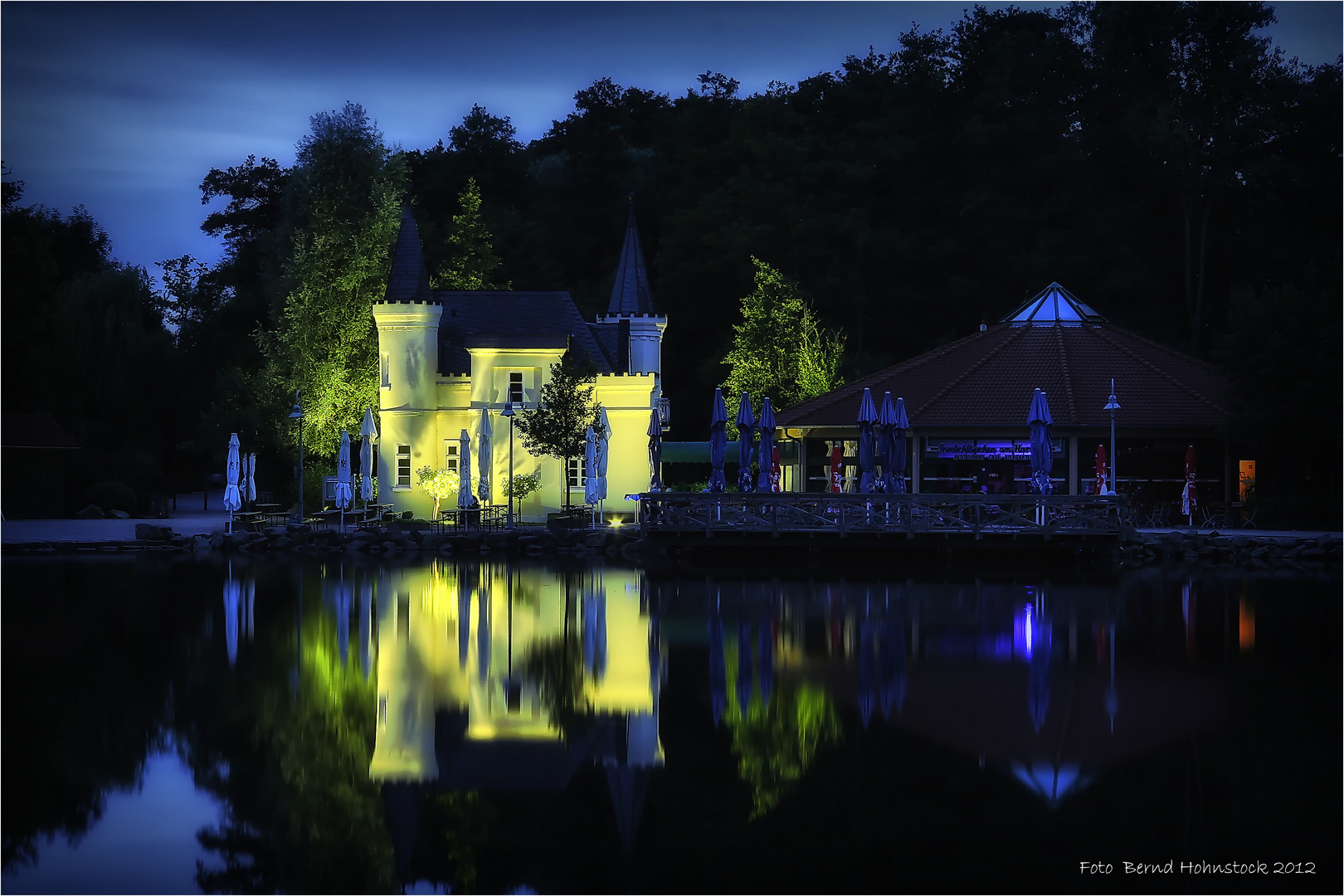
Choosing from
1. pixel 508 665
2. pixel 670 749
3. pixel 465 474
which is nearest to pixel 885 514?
pixel 465 474

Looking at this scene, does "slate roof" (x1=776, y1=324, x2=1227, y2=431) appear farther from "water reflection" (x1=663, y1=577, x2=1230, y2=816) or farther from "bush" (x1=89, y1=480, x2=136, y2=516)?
"bush" (x1=89, y1=480, x2=136, y2=516)

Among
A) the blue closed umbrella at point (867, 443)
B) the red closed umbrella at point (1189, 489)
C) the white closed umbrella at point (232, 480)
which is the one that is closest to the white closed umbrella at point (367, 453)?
the white closed umbrella at point (232, 480)

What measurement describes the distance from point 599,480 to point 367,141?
66.6 ft

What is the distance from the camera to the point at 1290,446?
1483 inches

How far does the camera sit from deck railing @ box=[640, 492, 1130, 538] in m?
30.1

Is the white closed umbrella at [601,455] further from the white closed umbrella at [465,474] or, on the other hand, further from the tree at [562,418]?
the white closed umbrella at [465,474]

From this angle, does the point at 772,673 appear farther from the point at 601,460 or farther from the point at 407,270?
the point at 407,270

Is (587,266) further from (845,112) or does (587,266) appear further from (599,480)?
(599,480)

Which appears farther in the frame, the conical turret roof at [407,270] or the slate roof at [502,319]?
the slate roof at [502,319]

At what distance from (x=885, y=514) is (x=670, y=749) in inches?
788

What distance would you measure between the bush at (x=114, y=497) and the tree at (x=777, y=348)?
20.2 m

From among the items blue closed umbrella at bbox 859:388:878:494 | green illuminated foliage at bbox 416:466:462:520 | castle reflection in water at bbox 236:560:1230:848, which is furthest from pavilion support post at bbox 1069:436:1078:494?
green illuminated foliage at bbox 416:466:462:520

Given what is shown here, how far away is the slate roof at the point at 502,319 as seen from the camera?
43406mm

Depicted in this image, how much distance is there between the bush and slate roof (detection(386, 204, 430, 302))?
430 inches
